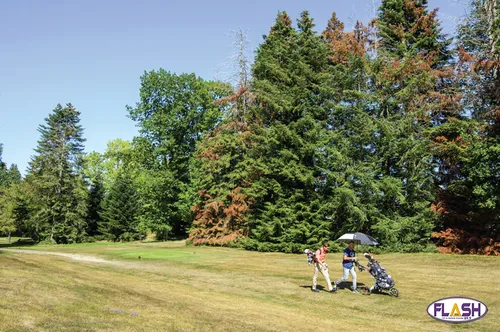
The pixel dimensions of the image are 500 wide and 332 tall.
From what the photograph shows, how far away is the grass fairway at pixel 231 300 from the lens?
8594 millimetres

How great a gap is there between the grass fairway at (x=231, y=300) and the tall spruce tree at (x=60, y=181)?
36829mm

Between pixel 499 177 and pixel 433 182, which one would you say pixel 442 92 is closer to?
pixel 433 182

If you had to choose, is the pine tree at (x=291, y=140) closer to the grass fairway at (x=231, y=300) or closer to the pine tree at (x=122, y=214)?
the grass fairway at (x=231, y=300)

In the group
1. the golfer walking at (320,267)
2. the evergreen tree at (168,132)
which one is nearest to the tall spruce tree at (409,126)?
the golfer walking at (320,267)

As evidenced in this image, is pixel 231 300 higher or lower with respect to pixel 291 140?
lower

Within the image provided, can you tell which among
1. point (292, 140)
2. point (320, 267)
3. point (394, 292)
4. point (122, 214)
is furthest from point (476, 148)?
point (122, 214)

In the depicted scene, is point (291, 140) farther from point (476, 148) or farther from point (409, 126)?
point (476, 148)

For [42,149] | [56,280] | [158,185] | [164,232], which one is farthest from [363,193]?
[42,149]

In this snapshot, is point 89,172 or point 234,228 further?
point 89,172

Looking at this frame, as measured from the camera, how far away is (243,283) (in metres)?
17.9

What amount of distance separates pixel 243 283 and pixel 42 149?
53.0m

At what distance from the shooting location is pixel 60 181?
56062 mm

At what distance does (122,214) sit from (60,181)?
996cm

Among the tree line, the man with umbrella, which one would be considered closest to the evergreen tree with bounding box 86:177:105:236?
the tree line
